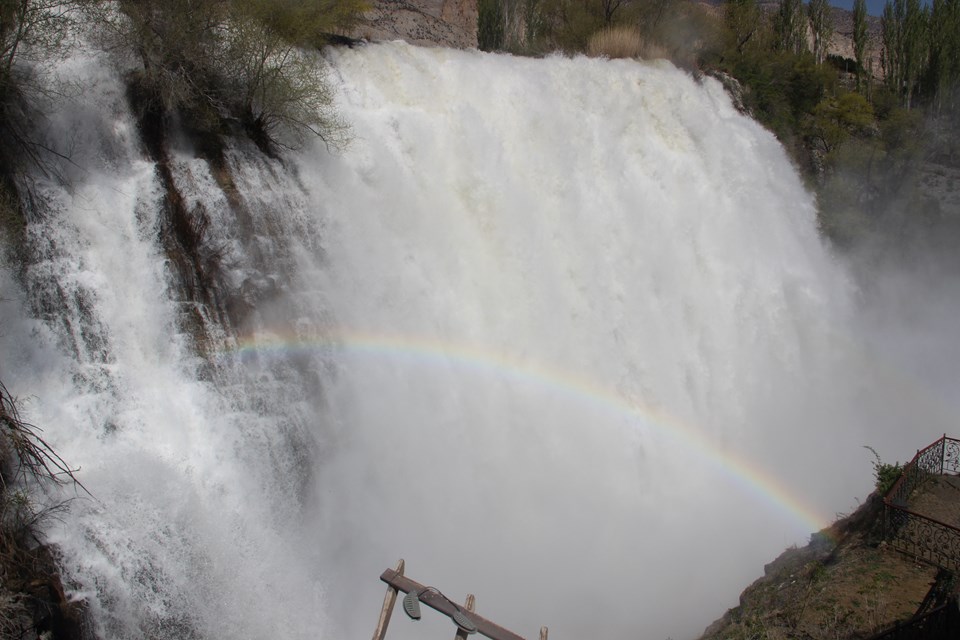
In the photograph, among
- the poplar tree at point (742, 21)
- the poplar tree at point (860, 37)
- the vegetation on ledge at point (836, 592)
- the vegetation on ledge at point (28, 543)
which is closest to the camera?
the vegetation on ledge at point (28, 543)

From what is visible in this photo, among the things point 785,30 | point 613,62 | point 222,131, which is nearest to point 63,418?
point 222,131

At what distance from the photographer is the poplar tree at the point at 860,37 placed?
38.2 m

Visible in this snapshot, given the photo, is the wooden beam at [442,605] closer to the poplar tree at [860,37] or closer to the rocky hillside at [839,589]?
the rocky hillside at [839,589]

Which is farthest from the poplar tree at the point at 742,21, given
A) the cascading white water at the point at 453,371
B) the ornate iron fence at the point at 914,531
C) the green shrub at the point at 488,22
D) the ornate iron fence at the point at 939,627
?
the ornate iron fence at the point at 939,627

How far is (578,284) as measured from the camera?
1431 cm

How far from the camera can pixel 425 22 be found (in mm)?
23562

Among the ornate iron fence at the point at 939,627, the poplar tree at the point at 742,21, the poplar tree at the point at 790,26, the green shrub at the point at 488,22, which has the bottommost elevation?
the ornate iron fence at the point at 939,627

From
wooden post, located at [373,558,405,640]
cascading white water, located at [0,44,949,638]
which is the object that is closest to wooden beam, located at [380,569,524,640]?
wooden post, located at [373,558,405,640]

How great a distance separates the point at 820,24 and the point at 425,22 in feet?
95.1

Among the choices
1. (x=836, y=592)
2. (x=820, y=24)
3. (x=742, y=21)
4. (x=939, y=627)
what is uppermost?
(x=820, y=24)

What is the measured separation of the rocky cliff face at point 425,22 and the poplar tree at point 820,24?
24005 mm

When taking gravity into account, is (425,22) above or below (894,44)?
below

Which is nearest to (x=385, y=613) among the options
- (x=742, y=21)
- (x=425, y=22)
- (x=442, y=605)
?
(x=442, y=605)

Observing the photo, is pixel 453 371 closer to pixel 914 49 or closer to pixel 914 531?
pixel 914 531
